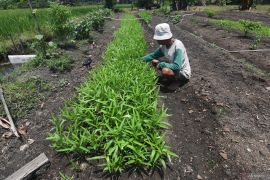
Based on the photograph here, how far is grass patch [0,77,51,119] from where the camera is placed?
365cm

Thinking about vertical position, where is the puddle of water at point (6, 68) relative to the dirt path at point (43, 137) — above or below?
below

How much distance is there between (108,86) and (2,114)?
5.89 feet

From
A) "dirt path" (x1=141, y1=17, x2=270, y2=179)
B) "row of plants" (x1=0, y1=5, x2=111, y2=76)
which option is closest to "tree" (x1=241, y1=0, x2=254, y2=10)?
"row of plants" (x1=0, y1=5, x2=111, y2=76)

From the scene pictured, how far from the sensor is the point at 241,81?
4.54 m

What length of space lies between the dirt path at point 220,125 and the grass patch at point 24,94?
2.38 m

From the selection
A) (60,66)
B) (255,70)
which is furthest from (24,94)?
(255,70)

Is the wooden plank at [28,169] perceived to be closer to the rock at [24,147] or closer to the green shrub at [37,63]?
the rock at [24,147]

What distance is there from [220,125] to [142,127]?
4.03 ft

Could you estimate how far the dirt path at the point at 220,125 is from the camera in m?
2.51

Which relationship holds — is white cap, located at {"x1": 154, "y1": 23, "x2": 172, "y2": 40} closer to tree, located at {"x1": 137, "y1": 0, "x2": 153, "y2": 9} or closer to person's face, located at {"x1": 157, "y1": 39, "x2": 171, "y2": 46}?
person's face, located at {"x1": 157, "y1": 39, "x2": 171, "y2": 46}

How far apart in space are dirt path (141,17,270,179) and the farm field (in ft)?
0.04

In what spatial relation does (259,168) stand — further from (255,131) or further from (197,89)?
(197,89)

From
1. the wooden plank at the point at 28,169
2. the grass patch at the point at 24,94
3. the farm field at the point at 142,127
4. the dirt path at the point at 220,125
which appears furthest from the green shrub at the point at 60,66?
the wooden plank at the point at 28,169

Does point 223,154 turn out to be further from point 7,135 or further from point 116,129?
point 7,135
